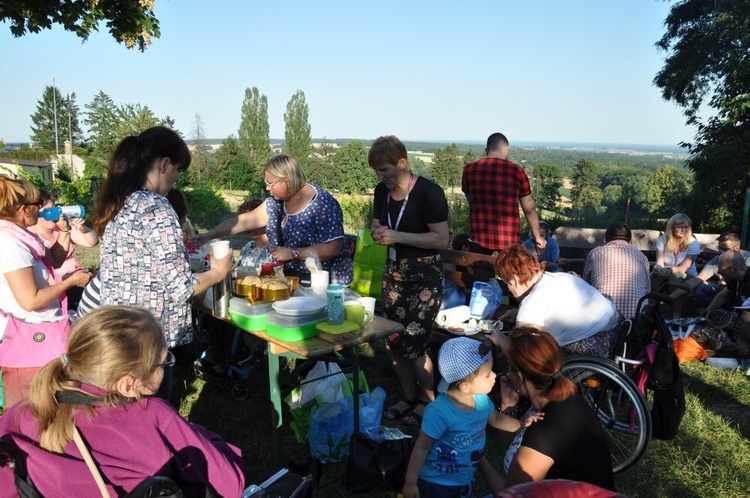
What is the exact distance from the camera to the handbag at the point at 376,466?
2.50 meters

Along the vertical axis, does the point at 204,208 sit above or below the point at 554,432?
below

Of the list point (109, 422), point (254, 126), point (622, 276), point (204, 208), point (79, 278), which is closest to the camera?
point (109, 422)

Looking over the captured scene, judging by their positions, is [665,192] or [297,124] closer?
[665,192]

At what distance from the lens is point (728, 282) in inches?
181

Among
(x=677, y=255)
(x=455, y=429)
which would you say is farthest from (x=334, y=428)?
(x=677, y=255)

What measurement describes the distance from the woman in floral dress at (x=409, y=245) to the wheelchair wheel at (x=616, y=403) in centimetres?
84

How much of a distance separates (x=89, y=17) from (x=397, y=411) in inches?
290

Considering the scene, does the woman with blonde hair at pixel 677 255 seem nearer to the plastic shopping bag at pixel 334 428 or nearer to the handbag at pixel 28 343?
the plastic shopping bag at pixel 334 428

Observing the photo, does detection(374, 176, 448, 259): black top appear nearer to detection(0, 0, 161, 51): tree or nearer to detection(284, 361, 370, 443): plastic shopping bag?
detection(284, 361, 370, 443): plastic shopping bag

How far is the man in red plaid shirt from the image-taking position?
14.3ft

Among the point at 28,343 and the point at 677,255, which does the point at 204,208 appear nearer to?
the point at 677,255

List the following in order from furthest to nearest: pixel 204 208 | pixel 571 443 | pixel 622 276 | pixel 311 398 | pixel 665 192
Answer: pixel 665 192, pixel 204 208, pixel 622 276, pixel 311 398, pixel 571 443

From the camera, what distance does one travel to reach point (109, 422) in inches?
53.6

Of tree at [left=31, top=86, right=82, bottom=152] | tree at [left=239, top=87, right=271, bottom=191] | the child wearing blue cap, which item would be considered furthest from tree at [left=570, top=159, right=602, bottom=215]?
tree at [left=31, top=86, right=82, bottom=152]
